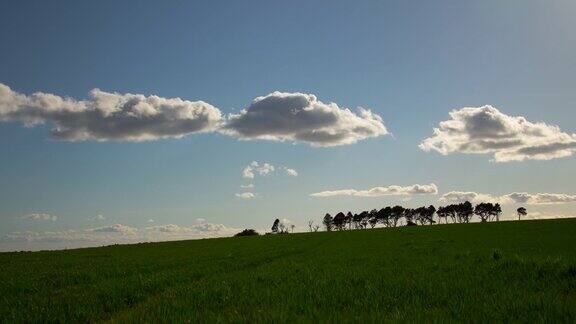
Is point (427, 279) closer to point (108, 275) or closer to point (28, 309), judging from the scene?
point (28, 309)

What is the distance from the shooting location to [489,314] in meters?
7.96

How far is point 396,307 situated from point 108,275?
16742 millimetres

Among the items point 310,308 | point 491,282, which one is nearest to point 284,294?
point 310,308

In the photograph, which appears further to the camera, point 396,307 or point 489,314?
point 396,307

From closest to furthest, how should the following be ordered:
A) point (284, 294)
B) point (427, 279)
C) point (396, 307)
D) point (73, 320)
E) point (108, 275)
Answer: point (396, 307) < point (73, 320) < point (284, 294) < point (427, 279) < point (108, 275)

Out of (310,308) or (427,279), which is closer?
(310,308)

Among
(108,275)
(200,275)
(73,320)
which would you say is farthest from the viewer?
(108,275)

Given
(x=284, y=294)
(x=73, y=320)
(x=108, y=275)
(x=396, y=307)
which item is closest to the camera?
(x=396, y=307)

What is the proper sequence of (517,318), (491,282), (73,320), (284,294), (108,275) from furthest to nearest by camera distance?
(108,275)
(491,282)
(284,294)
(73,320)
(517,318)

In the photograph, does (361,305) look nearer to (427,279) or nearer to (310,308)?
(310,308)

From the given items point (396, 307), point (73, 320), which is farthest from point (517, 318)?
point (73, 320)

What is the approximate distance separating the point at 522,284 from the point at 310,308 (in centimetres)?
626

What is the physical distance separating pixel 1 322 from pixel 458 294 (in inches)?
413

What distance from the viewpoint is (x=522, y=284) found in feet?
38.2
